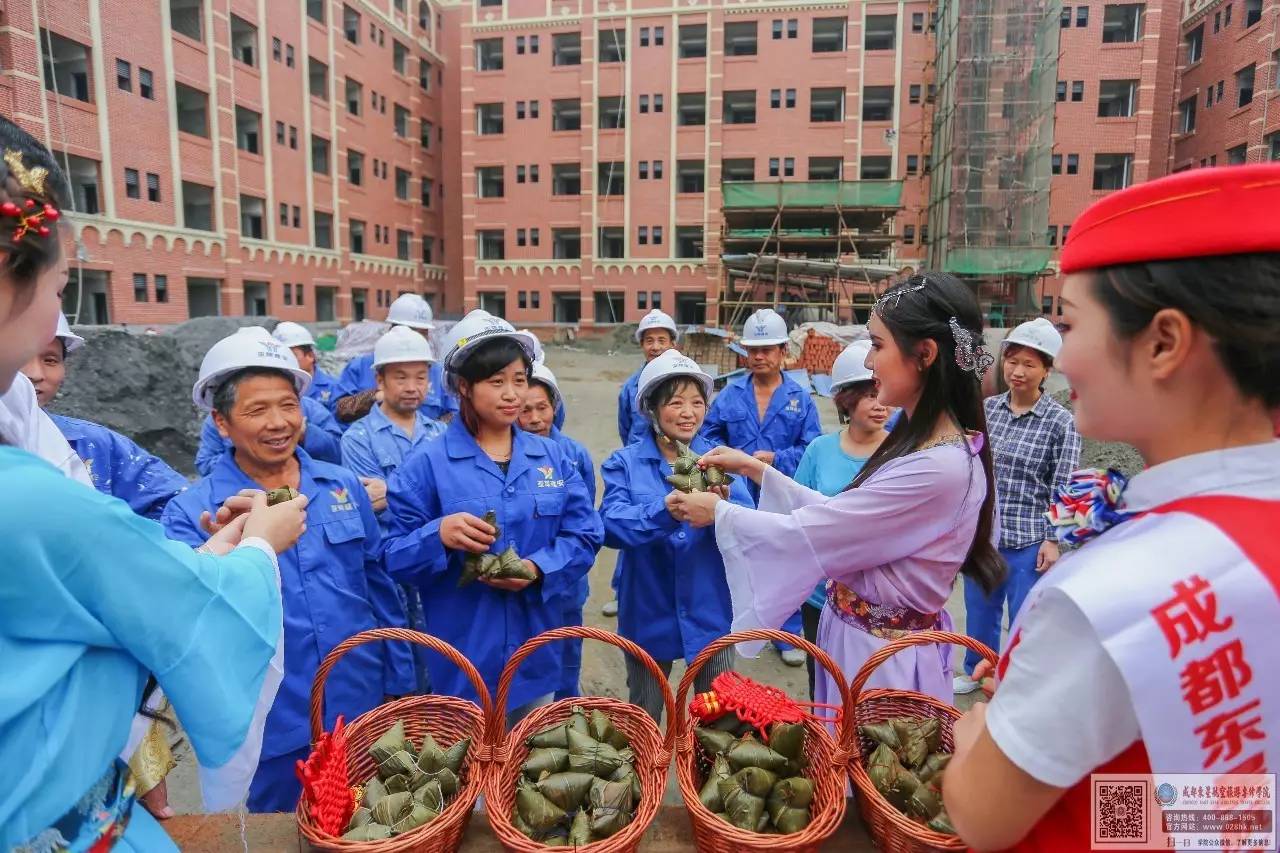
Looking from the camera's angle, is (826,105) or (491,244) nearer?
(826,105)

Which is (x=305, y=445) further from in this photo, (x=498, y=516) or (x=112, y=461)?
(x=498, y=516)

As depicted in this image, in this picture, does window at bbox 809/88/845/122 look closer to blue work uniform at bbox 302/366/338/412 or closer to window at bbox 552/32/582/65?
window at bbox 552/32/582/65

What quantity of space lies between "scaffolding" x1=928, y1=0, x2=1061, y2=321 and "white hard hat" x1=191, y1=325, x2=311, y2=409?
26.8m

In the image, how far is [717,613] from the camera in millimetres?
3250

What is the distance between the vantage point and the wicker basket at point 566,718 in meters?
1.55

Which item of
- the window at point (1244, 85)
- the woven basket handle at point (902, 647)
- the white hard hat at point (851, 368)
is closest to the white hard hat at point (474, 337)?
the white hard hat at point (851, 368)

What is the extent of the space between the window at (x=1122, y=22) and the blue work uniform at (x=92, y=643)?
3709 cm

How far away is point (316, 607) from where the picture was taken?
255 cm

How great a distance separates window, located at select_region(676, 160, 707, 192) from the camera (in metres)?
32.2

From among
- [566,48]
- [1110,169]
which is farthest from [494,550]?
[1110,169]

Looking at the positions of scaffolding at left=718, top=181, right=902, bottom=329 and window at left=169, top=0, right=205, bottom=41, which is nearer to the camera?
window at left=169, top=0, right=205, bottom=41

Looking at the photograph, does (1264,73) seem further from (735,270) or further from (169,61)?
(169,61)

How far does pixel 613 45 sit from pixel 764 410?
3214 cm

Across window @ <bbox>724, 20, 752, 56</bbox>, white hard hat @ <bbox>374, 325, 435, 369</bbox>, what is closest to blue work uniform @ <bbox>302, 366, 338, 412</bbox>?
white hard hat @ <bbox>374, 325, 435, 369</bbox>
